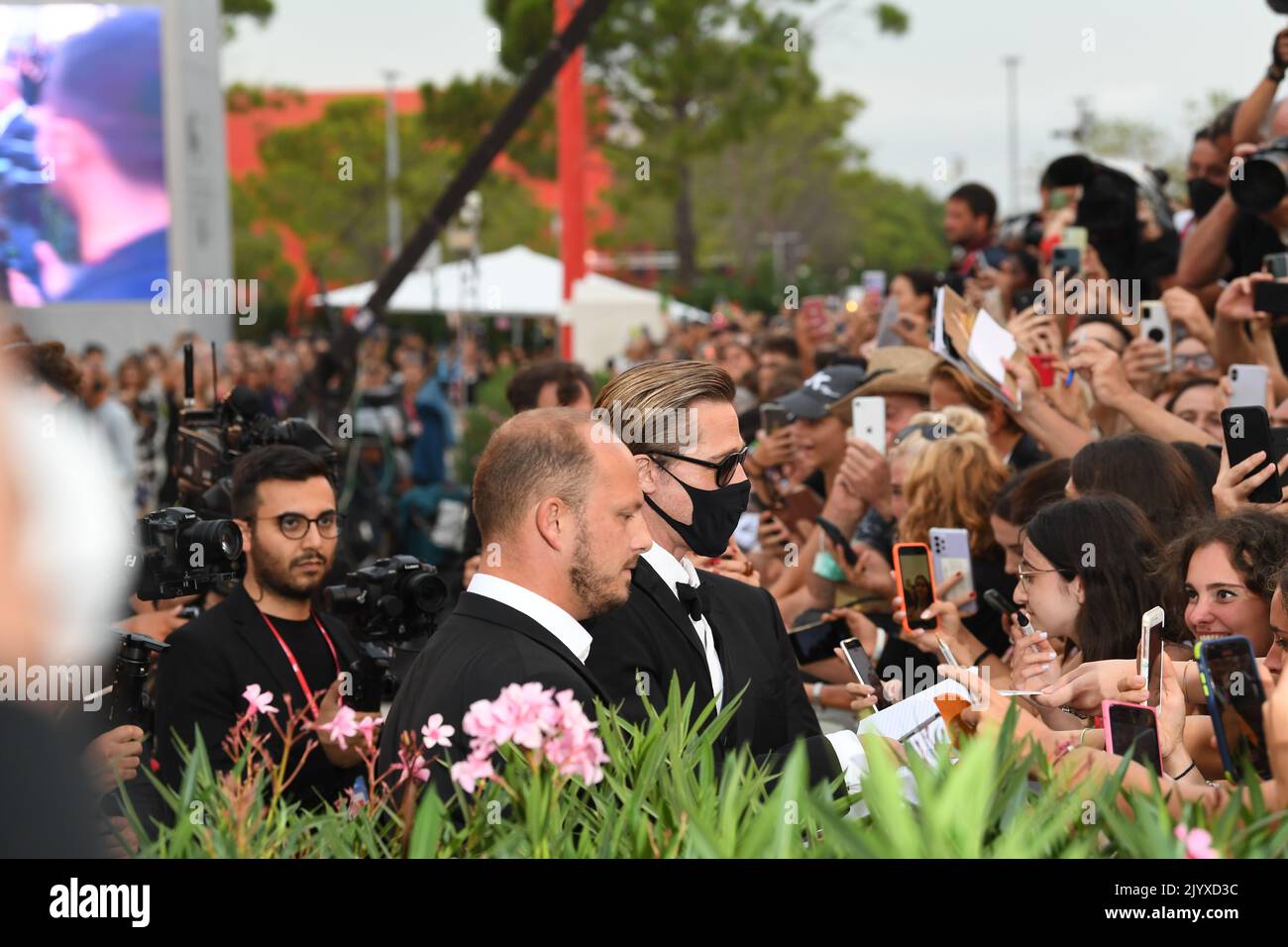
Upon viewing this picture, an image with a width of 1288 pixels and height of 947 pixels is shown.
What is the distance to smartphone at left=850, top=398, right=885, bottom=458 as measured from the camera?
623 centimetres

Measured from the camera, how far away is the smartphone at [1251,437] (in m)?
4.30

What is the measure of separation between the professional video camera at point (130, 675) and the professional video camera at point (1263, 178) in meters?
4.17

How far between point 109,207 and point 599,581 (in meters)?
29.8

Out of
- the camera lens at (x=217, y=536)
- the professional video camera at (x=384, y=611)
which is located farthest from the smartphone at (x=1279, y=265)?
the camera lens at (x=217, y=536)

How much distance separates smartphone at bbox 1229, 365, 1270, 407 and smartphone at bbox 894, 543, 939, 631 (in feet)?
3.91

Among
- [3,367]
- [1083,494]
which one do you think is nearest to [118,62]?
[1083,494]

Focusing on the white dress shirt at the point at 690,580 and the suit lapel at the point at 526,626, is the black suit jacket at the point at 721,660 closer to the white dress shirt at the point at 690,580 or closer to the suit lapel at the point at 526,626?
the white dress shirt at the point at 690,580

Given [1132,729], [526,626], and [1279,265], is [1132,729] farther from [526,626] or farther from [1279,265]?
[1279,265]

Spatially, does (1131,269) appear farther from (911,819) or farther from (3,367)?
(3,367)

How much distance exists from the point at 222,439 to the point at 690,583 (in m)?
2.53

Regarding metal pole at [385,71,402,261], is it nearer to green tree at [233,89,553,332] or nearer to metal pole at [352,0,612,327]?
green tree at [233,89,553,332]

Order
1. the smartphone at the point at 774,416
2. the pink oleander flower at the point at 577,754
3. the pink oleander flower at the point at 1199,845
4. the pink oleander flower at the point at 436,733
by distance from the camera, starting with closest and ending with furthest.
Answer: the pink oleander flower at the point at 1199,845 → the pink oleander flower at the point at 577,754 → the pink oleander flower at the point at 436,733 → the smartphone at the point at 774,416

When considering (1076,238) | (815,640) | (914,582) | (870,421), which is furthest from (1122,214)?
(914,582)

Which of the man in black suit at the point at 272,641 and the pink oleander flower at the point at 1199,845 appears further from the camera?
the man in black suit at the point at 272,641
